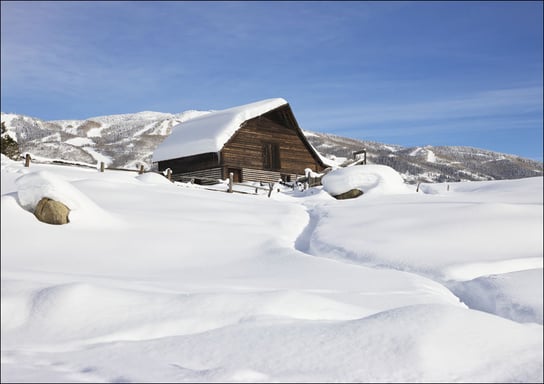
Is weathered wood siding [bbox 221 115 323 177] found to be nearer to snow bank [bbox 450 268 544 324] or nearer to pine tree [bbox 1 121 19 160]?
pine tree [bbox 1 121 19 160]

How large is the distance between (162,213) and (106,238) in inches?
107

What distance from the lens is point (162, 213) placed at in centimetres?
1238

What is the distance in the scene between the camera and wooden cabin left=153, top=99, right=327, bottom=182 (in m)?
32.2

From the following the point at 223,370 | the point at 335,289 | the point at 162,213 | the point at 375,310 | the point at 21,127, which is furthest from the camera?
the point at 21,127

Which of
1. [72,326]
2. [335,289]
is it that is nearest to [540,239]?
[335,289]

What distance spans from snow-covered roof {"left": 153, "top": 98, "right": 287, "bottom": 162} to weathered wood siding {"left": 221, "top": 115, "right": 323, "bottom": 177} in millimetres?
624

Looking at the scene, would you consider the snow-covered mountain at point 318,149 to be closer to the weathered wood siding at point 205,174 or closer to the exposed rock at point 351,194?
the weathered wood siding at point 205,174

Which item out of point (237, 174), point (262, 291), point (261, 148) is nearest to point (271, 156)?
point (261, 148)

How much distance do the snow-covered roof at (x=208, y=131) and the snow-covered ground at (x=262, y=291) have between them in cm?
1704

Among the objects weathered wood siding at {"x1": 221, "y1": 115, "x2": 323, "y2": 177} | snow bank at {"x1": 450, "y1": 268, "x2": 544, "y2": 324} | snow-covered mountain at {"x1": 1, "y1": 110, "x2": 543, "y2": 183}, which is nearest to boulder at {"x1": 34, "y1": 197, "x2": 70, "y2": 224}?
snow bank at {"x1": 450, "y1": 268, "x2": 544, "y2": 324}

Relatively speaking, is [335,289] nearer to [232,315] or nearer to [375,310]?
[375,310]

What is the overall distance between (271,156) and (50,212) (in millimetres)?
25285

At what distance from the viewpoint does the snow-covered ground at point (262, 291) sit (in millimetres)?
3848

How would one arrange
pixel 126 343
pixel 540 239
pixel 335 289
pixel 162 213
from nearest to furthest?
pixel 126 343 → pixel 335 289 → pixel 540 239 → pixel 162 213
